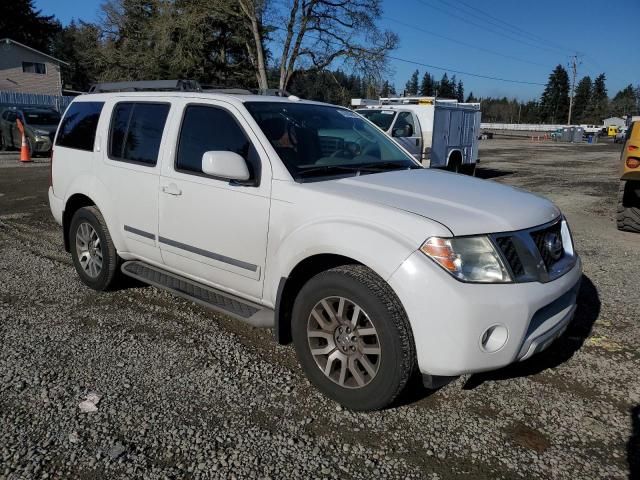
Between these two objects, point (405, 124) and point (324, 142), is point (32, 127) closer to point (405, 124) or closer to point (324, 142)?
point (405, 124)

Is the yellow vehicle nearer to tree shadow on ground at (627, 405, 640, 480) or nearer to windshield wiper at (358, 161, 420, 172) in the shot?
windshield wiper at (358, 161, 420, 172)

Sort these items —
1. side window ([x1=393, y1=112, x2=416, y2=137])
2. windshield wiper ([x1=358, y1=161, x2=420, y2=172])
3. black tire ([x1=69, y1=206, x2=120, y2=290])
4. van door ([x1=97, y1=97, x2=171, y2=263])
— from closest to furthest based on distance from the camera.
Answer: windshield wiper ([x1=358, y1=161, x2=420, y2=172]) → van door ([x1=97, y1=97, x2=171, y2=263]) → black tire ([x1=69, y1=206, x2=120, y2=290]) → side window ([x1=393, y1=112, x2=416, y2=137])

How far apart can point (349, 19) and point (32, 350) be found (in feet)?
102

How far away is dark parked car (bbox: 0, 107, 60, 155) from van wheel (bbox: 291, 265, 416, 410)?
17300 millimetres

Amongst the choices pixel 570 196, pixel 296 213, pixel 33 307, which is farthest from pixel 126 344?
pixel 570 196

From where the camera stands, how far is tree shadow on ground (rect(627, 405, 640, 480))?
264cm

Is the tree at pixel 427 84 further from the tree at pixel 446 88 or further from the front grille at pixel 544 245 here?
the front grille at pixel 544 245

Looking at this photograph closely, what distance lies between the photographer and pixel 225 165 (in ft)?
11.1

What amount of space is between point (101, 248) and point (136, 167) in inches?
36.6

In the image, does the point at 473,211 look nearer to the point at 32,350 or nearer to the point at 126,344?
the point at 126,344

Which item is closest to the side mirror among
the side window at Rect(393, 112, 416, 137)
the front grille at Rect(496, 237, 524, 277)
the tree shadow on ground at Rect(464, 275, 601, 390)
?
the front grille at Rect(496, 237, 524, 277)

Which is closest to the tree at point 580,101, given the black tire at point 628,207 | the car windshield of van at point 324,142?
the black tire at point 628,207

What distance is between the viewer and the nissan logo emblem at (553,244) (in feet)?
10.3

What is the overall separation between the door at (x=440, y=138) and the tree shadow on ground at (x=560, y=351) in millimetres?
7739
